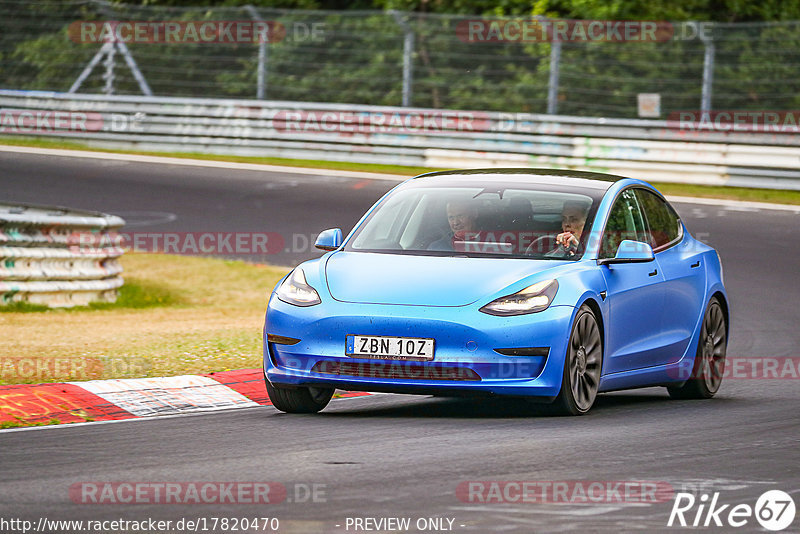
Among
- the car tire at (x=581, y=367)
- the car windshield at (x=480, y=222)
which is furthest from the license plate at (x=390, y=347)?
the car windshield at (x=480, y=222)

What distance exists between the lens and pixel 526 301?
8.41 m

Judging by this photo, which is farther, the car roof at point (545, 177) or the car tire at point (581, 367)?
the car roof at point (545, 177)

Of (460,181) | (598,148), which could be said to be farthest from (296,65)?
(460,181)

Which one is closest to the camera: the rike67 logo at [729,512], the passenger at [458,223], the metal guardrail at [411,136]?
the rike67 logo at [729,512]

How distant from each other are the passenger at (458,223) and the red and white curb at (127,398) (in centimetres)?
138

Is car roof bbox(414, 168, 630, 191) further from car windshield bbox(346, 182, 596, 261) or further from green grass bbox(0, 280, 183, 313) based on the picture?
green grass bbox(0, 280, 183, 313)

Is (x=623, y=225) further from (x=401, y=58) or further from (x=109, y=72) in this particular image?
(x=109, y=72)

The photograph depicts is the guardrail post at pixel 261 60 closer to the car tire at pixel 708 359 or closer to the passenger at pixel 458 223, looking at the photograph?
the car tire at pixel 708 359

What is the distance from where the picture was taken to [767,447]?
7.88m

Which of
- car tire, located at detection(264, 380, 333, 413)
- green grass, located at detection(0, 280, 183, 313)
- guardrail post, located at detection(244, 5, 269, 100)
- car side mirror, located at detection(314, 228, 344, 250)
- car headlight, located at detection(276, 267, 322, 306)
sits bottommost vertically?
green grass, located at detection(0, 280, 183, 313)

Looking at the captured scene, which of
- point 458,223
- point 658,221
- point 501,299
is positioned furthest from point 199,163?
point 501,299

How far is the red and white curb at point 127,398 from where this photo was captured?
28.5ft

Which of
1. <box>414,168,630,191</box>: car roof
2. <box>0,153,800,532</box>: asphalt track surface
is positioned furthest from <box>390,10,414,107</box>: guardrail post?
<box>414,168,630,191</box>: car roof

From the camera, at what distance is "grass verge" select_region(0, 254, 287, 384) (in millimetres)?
10602
